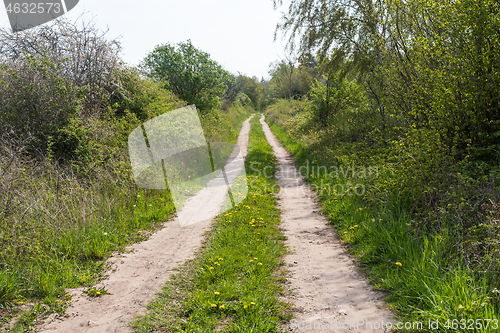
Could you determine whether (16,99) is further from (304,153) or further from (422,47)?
(304,153)

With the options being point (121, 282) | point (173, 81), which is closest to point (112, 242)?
point (121, 282)

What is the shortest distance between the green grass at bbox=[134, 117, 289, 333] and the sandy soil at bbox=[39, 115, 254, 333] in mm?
203

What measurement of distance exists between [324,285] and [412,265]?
1163 mm

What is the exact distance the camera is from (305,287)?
12.6 feet

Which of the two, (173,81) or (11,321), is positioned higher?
(173,81)

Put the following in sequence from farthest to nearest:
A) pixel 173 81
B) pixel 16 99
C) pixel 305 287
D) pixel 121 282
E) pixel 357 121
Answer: pixel 173 81 < pixel 357 121 < pixel 16 99 < pixel 121 282 < pixel 305 287

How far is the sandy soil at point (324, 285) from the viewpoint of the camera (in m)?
3.10

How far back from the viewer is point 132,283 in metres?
4.11

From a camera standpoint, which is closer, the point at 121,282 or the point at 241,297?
the point at 241,297

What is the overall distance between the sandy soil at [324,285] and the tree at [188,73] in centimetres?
1509

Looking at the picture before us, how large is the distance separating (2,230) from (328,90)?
49.9ft

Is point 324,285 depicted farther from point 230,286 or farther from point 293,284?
point 230,286

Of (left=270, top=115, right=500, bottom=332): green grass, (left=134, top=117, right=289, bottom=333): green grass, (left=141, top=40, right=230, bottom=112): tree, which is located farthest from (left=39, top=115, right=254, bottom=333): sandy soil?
(left=141, top=40, right=230, bottom=112): tree

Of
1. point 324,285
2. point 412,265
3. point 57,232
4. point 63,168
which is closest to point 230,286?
point 324,285
